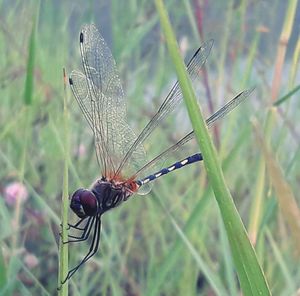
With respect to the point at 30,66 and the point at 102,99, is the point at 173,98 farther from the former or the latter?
the point at 30,66

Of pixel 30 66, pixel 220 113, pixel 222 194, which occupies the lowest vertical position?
pixel 222 194

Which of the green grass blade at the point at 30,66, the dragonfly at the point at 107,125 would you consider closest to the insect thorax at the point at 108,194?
the dragonfly at the point at 107,125

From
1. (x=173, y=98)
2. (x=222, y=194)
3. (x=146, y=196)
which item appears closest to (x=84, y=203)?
(x=173, y=98)

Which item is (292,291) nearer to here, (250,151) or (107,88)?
(107,88)

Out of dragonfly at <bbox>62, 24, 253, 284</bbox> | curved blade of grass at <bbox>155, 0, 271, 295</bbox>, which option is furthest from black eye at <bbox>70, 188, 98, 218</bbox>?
curved blade of grass at <bbox>155, 0, 271, 295</bbox>

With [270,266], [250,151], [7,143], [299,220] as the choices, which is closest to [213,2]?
[250,151]

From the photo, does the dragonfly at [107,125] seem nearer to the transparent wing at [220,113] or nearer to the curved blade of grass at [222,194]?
the transparent wing at [220,113]

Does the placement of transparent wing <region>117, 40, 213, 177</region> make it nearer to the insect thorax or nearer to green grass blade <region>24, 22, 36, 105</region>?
the insect thorax

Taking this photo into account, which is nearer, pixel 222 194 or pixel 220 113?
pixel 222 194
